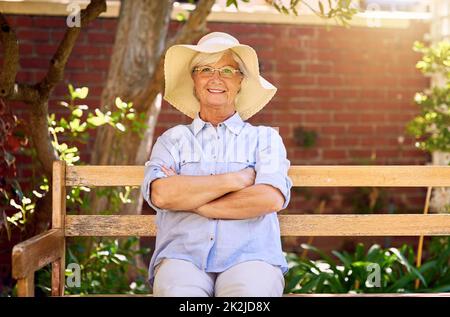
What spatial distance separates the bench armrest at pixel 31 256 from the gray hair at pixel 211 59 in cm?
95

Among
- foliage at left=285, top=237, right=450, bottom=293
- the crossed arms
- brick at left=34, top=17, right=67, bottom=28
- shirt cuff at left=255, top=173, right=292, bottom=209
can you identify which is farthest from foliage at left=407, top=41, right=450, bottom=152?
brick at left=34, top=17, right=67, bottom=28

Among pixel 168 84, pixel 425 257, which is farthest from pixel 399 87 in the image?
pixel 168 84

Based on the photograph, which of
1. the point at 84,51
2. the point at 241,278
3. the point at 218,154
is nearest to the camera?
the point at 241,278

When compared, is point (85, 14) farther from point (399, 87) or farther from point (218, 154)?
point (399, 87)

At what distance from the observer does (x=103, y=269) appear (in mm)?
4625

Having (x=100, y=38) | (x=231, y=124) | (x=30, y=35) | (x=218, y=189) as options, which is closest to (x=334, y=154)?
(x=100, y=38)

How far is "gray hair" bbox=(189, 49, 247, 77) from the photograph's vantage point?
11.3 ft

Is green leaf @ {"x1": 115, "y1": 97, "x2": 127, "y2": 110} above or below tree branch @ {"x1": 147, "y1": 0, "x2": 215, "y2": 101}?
below

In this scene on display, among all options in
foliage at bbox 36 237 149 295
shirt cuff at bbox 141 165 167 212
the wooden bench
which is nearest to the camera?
shirt cuff at bbox 141 165 167 212

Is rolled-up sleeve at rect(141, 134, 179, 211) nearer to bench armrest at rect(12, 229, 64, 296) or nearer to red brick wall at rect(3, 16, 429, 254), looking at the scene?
bench armrest at rect(12, 229, 64, 296)

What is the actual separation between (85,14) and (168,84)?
0.57 meters

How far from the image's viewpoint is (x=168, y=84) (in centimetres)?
362

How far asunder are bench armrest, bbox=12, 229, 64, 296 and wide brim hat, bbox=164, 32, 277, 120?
2.61 feet

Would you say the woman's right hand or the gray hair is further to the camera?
the gray hair
